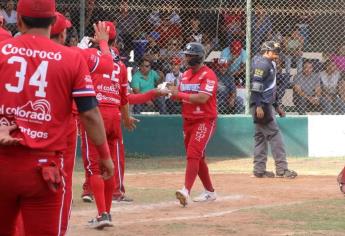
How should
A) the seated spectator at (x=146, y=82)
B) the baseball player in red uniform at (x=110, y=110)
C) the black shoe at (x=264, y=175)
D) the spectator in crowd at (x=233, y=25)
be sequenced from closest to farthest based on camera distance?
1. the baseball player in red uniform at (x=110, y=110)
2. the black shoe at (x=264, y=175)
3. the seated spectator at (x=146, y=82)
4. the spectator in crowd at (x=233, y=25)

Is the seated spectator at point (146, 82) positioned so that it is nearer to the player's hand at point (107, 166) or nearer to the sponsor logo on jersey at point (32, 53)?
the player's hand at point (107, 166)

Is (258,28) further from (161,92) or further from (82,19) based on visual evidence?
(161,92)

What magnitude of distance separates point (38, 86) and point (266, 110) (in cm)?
970

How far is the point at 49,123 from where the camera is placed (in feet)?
17.8

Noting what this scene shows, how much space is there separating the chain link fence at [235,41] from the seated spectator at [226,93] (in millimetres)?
19

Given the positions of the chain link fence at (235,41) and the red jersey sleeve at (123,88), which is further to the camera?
the chain link fence at (235,41)

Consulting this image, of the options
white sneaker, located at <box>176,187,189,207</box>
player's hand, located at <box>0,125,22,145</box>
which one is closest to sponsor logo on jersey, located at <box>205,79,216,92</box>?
white sneaker, located at <box>176,187,189,207</box>

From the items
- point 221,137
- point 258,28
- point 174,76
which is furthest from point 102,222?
point 258,28

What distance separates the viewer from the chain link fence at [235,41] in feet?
59.1

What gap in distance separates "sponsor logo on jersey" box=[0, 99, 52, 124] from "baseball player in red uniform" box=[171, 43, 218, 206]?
5.77m

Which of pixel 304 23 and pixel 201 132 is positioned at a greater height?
pixel 304 23

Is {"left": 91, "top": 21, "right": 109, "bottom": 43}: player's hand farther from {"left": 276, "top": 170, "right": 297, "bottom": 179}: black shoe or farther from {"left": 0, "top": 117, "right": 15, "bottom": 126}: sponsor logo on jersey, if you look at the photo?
{"left": 276, "top": 170, "right": 297, "bottom": 179}: black shoe

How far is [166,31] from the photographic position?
18266mm

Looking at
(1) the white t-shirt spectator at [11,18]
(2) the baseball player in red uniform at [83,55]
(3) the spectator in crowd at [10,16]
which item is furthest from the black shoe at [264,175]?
(1) the white t-shirt spectator at [11,18]
